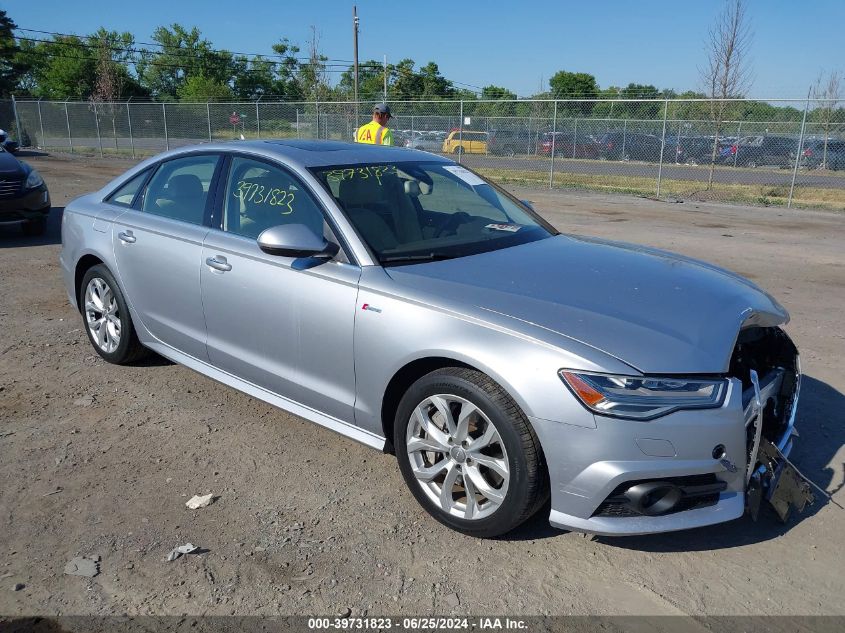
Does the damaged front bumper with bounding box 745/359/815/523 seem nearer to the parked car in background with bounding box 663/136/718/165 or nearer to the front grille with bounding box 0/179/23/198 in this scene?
the front grille with bounding box 0/179/23/198

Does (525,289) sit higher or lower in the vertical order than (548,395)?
higher

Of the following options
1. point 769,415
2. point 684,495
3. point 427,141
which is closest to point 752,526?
point 769,415

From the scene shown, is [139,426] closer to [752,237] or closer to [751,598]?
[751,598]

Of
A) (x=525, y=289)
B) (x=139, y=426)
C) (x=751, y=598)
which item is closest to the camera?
(x=751, y=598)

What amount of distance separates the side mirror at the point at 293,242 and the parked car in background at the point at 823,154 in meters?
22.9

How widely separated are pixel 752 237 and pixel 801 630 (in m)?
10.2

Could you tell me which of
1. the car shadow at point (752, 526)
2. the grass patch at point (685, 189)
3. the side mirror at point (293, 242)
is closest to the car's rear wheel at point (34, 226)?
the side mirror at point (293, 242)

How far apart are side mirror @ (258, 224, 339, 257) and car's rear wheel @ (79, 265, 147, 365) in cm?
185

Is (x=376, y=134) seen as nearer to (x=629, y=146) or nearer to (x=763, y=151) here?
(x=629, y=146)

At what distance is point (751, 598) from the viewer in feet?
8.98

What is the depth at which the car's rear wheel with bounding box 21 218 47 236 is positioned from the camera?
10.6m

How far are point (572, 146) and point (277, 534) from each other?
80.7 feet

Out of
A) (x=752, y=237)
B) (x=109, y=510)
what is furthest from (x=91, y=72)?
(x=109, y=510)

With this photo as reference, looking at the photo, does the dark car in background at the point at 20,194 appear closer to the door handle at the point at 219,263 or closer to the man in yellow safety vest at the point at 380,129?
the man in yellow safety vest at the point at 380,129
